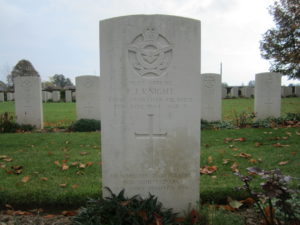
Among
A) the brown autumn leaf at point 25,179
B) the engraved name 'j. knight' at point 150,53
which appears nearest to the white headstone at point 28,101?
the brown autumn leaf at point 25,179

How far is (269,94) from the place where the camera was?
1048cm

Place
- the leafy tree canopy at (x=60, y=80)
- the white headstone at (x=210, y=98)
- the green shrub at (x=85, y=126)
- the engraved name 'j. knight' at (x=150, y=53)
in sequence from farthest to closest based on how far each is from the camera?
1. the leafy tree canopy at (x=60, y=80)
2. the white headstone at (x=210, y=98)
3. the green shrub at (x=85, y=126)
4. the engraved name 'j. knight' at (x=150, y=53)

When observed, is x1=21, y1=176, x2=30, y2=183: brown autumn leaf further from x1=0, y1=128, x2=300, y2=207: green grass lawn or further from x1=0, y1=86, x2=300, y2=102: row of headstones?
x1=0, y1=86, x2=300, y2=102: row of headstones

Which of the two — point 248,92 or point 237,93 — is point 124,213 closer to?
point 248,92

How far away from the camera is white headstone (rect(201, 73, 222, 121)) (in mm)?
10781

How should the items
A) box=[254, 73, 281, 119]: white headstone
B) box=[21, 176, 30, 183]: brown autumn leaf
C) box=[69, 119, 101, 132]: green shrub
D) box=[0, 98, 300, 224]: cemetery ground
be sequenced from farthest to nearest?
box=[254, 73, 281, 119]: white headstone
box=[69, 119, 101, 132]: green shrub
box=[21, 176, 30, 183]: brown autumn leaf
box=[0, 98, 300, 224]: cemetery ground

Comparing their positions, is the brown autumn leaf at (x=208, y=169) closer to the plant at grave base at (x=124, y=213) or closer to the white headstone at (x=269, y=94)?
the plant at grave base at (x=124, y=213)

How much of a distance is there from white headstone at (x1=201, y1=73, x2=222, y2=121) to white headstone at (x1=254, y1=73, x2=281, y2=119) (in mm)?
1711

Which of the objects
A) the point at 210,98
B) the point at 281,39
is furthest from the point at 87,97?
the point at 281,39

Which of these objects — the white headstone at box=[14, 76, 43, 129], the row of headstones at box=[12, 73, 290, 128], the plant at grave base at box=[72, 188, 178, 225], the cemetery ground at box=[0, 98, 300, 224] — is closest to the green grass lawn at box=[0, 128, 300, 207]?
the cemetery ground at box=[0, 98, 300, 224]

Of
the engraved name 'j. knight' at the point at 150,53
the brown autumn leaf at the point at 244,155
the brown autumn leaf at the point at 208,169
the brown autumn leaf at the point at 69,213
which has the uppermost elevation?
the engraved name 'j. knight' at the point at 150,53

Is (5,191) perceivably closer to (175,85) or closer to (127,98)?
(127,98)

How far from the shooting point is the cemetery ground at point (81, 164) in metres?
3.51

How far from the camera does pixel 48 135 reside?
7.87 meters
